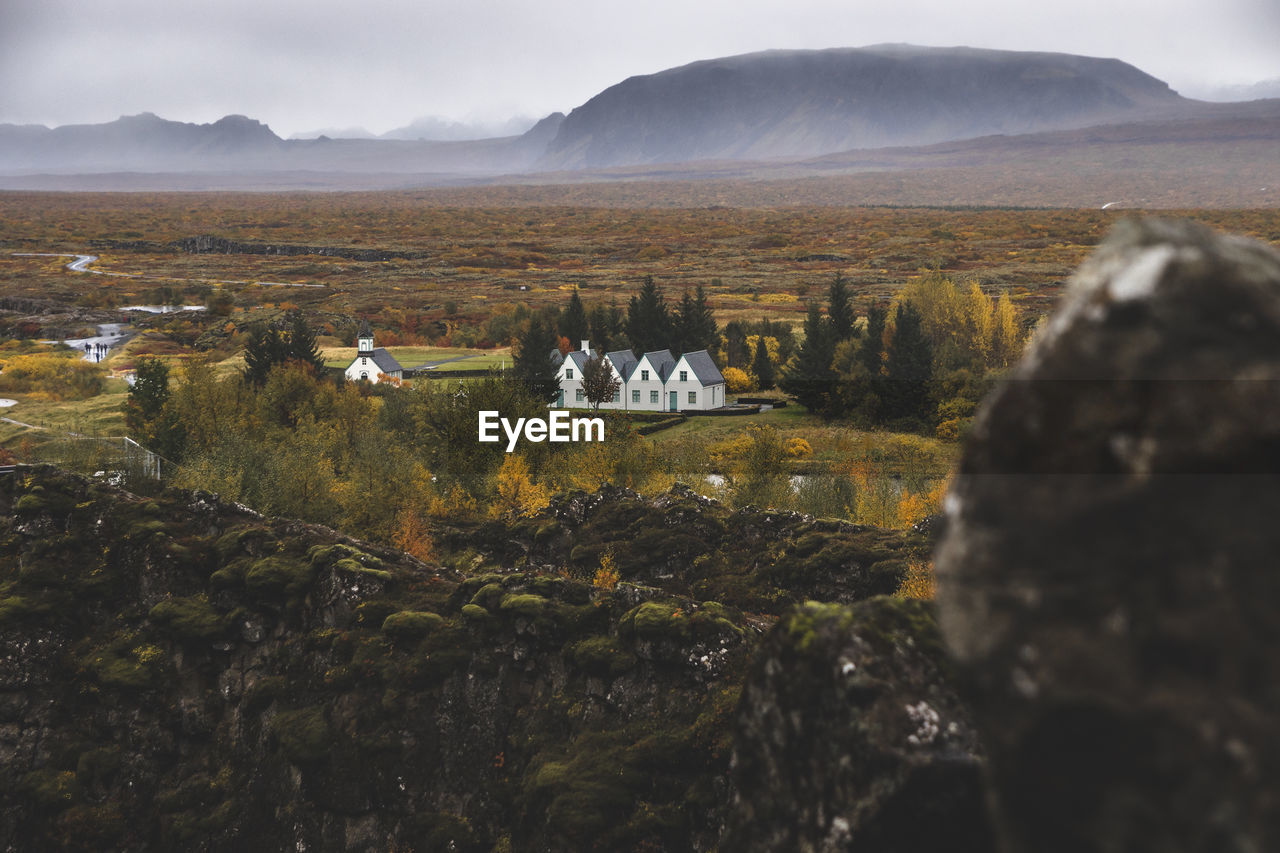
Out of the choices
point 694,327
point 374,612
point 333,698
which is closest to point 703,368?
point 694,327

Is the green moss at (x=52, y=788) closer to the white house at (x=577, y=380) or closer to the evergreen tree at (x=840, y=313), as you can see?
the white house at (x=577, y=380)

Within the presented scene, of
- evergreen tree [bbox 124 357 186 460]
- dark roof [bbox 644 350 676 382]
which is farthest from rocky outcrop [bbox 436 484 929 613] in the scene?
dark roof [bbox 644 350 676 382]

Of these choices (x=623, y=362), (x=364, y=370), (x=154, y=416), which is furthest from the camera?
(x=623, y=362)

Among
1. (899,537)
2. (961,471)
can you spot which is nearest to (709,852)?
(961,471)

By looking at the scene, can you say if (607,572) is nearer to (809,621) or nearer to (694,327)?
(809,621)

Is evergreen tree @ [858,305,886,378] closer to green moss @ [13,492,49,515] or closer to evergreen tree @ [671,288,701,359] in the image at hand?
evergreen tree @ [671,288,701,359]

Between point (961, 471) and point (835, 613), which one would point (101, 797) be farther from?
point (961, 471)

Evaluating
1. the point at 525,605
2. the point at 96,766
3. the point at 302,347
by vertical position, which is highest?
the point at 525,605
